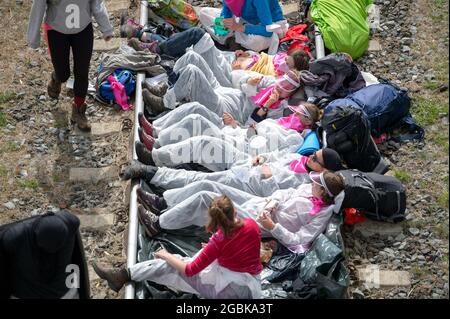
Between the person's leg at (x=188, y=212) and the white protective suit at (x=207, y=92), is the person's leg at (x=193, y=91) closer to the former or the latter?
the white protective suit at (x=207, y=92)

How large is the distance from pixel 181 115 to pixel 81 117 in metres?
1.32

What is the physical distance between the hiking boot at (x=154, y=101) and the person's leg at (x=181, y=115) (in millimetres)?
271

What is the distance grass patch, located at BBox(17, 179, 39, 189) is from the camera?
802cm

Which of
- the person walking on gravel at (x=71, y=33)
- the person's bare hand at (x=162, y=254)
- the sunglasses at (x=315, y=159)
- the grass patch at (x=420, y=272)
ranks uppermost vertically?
the person walking on gravel at (x=71, y=33)

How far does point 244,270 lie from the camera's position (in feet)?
21.1

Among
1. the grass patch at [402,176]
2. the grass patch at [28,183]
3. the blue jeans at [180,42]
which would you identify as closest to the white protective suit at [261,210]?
the grass patch at [402,176]

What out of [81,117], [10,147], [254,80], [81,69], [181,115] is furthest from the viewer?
[254,80]

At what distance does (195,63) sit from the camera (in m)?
8.69

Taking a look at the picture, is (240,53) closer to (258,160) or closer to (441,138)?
(258,160)

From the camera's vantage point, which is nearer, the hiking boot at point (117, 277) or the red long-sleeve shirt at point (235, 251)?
the red long-sleeve shirt at point (235, 251)

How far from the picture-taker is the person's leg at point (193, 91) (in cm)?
844

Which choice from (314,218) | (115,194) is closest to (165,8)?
(115,194)

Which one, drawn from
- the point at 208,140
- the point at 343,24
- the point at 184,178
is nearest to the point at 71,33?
the point at 208,140

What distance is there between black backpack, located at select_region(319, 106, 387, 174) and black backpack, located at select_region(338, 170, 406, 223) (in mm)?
395
